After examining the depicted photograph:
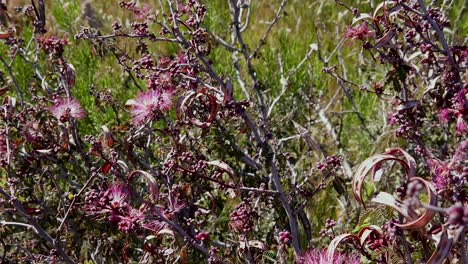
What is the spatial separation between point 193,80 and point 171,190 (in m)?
0.28

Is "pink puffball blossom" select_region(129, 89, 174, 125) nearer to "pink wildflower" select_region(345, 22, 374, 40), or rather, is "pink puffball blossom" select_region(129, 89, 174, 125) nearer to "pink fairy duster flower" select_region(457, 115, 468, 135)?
"pink wildflower" select_region(345, 22, 374, 40)

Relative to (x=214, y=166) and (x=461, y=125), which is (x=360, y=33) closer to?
(x=461, y=125)

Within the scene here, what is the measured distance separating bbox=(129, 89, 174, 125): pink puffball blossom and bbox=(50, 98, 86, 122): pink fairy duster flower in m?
0.23

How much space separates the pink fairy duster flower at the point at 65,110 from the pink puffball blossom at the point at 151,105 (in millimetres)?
227

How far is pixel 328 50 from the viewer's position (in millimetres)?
4094

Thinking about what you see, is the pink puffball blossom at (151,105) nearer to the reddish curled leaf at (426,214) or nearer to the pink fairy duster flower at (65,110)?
the pink fairy duster flower at (65,110)

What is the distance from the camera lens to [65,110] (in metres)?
1.93

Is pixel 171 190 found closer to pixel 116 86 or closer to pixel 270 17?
pixel 116 86

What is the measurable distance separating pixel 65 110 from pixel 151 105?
324mm

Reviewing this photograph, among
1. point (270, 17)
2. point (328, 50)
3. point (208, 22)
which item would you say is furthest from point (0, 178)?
point (270, 17)

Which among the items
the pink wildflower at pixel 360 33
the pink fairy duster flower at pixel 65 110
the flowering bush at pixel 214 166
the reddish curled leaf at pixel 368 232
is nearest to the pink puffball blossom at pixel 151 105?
the flowering bush at pixel 214 166

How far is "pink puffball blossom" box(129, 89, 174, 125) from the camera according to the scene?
173 centimetres

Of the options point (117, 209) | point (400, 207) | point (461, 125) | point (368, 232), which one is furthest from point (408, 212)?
point (117, 209)

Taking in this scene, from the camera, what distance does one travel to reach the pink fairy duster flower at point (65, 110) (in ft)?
6.28
